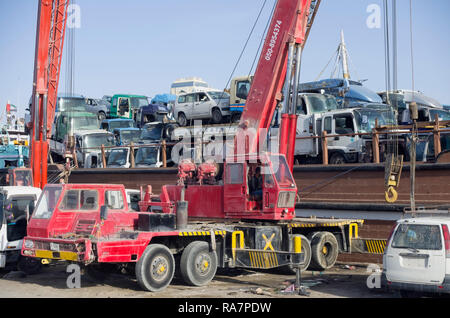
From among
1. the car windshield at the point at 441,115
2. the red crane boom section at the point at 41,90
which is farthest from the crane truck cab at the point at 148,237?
the car windshield at the point at 441,115

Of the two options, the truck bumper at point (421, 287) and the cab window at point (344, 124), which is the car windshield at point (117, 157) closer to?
→ the cab window at point (344, 124)

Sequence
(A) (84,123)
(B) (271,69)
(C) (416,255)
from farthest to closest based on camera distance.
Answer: (A) (84,123), (B) (271,69), (C) (416,255)

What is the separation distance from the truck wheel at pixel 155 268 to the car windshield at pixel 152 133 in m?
13.5

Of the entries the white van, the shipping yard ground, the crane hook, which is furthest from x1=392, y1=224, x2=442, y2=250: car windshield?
the crane hook

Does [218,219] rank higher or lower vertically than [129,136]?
lower

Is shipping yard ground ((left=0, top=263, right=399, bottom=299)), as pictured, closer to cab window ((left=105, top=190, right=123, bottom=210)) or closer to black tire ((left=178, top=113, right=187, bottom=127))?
cab window ((left=105, top=190, right=123, bottom=210))

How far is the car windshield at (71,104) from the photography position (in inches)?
1162

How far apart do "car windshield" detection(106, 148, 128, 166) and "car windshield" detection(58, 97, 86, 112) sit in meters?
7.72

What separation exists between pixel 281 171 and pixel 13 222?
19.1ft

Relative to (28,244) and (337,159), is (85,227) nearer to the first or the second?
(28,244)

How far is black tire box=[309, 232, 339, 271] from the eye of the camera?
12836 millimetres

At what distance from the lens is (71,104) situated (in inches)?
1180

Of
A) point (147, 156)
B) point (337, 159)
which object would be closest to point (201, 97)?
point (147, 156)
